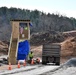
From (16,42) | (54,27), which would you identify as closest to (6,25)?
(54,27)

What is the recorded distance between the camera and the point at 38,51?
253 ft

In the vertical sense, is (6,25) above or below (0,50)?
above

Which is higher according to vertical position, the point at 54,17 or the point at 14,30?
the point at 54,17

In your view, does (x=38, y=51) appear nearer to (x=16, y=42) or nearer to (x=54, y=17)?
(x=16, y=42)

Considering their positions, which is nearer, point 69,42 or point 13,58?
point 13,58

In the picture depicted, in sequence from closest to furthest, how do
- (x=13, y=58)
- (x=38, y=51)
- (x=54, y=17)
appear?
1. (x=13, y=58)
2. (x=38, y=51)
3. (x=54, y=17)

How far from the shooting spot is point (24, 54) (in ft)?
154

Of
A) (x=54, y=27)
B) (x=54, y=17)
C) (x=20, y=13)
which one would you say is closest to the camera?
(x=54, y=27)

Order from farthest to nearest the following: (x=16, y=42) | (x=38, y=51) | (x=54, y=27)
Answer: (x=54, y=27) < (x=38, y=51) < (x=16, y=42)

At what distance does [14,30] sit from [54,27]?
337 ft

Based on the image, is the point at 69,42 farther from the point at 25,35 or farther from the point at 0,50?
the point at 25,35

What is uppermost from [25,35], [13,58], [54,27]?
[54,27]

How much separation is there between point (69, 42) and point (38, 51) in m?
7.34

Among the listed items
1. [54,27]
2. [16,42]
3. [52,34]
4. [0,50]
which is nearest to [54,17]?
[54,27]
